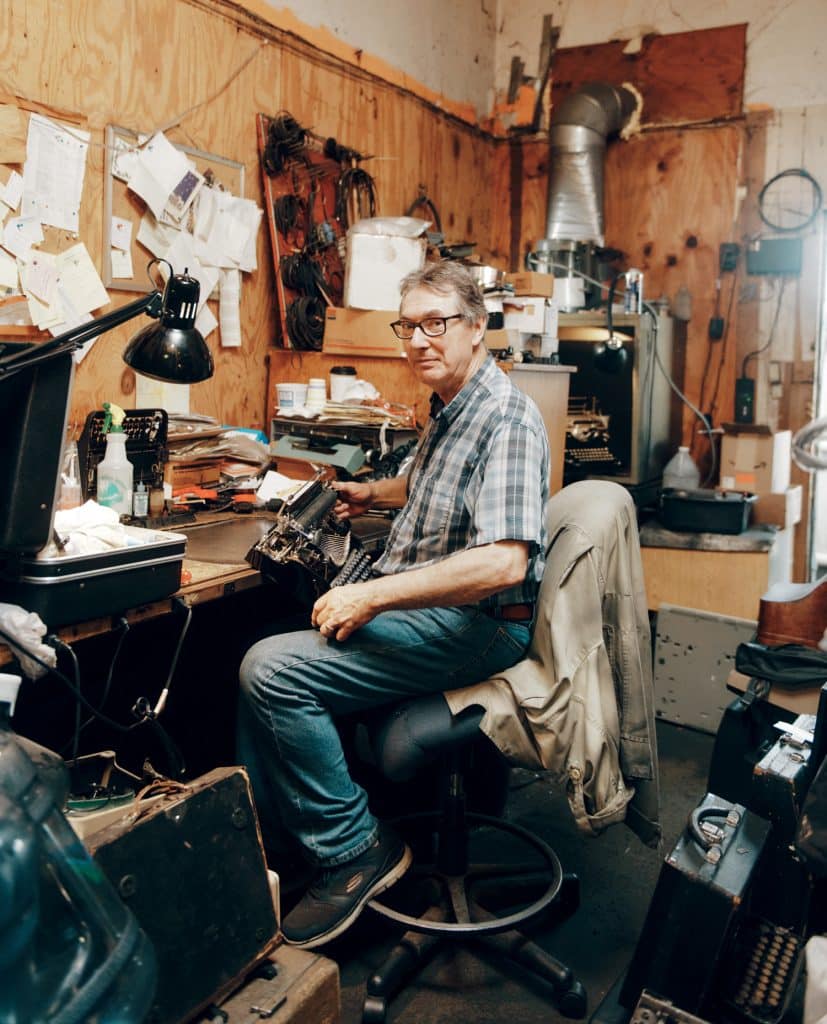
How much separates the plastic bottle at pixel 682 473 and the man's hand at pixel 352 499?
6.92 feet

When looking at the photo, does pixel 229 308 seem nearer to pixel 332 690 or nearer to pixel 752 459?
pixel 332 690

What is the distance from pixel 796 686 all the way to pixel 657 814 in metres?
0.75

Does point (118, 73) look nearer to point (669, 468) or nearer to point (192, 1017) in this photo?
point (192, 1017)

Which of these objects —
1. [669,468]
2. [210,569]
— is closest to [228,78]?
[210,569]

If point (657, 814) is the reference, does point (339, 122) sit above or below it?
above

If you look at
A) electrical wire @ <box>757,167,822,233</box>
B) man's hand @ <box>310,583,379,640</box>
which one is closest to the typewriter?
man's hand @ <box>310,583,379,640</box>

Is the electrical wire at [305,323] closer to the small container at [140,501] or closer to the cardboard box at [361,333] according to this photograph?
the cardboard box at [361,333]

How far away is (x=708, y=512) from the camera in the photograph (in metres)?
3.53

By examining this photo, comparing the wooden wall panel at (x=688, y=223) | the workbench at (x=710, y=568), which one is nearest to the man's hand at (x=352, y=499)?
the workbench at (x=710, y=568)

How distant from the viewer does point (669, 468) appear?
4.07m

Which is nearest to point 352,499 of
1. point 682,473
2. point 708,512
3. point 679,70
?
point 708,512

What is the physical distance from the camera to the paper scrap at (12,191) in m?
2.18

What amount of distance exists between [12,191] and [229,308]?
2.68 feet

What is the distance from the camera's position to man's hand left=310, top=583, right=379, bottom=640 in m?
1.72
